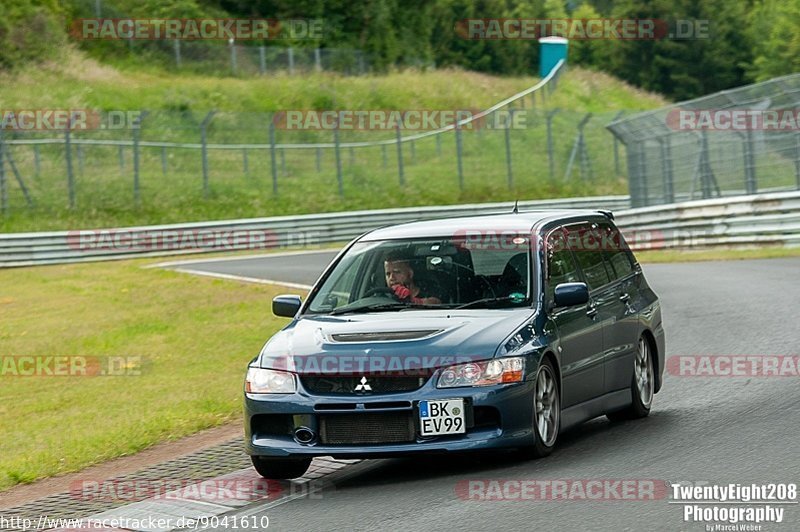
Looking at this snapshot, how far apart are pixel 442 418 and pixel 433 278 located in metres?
1.43

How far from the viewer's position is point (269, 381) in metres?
8.59

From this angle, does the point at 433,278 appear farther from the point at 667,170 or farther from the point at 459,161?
the point at 459,161

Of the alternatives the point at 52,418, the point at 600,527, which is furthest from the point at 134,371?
the point at 600,527

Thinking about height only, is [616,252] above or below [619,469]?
above

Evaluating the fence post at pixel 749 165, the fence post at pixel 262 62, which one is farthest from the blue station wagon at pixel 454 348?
the fence post at pixel 262 62

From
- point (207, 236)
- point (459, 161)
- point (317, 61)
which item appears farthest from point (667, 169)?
point (317, 61)

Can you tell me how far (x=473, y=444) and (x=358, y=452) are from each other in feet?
2.16

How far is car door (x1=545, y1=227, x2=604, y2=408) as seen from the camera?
30.0ft

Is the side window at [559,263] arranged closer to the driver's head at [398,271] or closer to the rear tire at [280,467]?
the driver's head at [398,271]

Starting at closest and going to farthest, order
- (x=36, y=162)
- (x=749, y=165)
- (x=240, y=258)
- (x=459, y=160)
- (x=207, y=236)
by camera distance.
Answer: (x=749, y=165)
(x=240, y=258)
(x=207, y=236)
(x=36, y=162)
(x=459, y=160)

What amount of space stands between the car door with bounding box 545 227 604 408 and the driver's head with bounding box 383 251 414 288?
90cm

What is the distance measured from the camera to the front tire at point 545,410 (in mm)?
8508

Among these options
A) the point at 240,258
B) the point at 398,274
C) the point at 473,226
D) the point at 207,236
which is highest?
the point at 473,226

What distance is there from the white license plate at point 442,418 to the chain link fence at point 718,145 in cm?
1854
